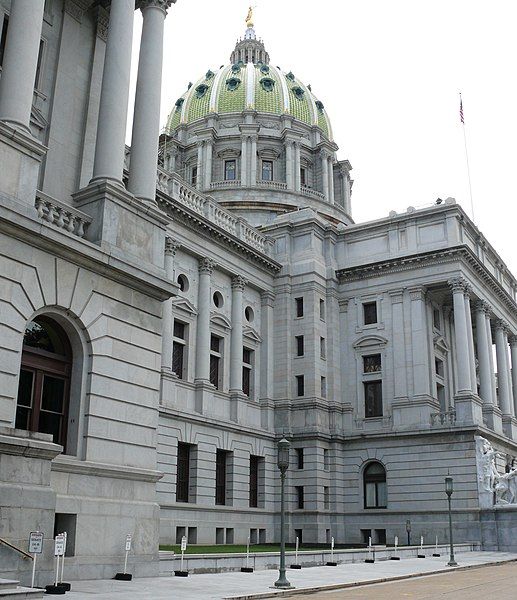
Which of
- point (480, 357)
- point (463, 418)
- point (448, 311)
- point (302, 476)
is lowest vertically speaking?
point (302, 476)

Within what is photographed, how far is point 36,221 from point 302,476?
34641mm

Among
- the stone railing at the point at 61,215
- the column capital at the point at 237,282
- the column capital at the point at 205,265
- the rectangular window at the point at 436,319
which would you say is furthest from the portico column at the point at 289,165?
the stone railing at the point at 61,215

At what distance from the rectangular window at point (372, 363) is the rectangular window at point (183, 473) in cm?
1565

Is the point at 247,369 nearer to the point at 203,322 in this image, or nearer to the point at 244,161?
the point at 203,322

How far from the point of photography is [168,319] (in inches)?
1652

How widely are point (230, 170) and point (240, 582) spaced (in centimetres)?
5939

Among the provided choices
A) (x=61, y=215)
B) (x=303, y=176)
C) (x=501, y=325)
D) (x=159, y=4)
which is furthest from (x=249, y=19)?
(x=61, y=215)

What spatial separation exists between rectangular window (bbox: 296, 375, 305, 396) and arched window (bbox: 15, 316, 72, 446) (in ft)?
106

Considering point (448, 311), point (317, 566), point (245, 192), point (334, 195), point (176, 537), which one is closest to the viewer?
point (317, 566)

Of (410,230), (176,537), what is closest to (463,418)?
(410,230)

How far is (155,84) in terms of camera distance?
79.2 feet

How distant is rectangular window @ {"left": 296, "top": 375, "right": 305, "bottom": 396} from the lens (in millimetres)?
50125

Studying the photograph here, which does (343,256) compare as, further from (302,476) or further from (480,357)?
(302,476)

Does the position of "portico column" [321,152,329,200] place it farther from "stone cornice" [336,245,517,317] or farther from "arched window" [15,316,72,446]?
"arched window" [15,316,72,446]
